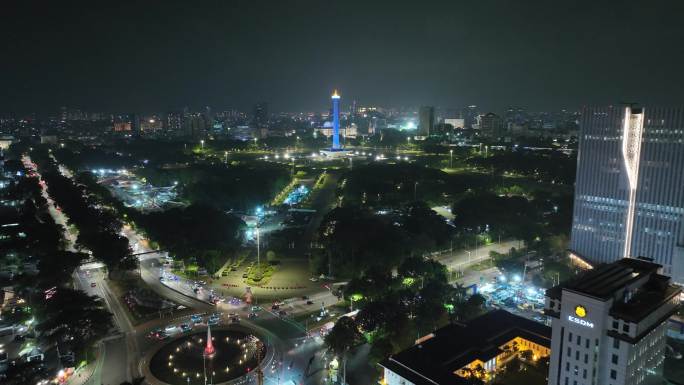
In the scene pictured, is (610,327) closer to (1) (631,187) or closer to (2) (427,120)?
(1) (631,187)

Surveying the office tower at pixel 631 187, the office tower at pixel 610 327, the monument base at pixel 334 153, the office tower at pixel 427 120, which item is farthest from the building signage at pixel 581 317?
the office tower at pixel 427 120

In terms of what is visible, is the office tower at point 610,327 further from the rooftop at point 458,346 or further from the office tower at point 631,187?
the office tower at point 631,187

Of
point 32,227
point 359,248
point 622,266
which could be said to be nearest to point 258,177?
point 32,227

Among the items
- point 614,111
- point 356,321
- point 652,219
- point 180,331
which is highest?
point 614,111

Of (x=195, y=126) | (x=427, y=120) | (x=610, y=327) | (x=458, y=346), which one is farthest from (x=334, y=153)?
(x=195, y=126)

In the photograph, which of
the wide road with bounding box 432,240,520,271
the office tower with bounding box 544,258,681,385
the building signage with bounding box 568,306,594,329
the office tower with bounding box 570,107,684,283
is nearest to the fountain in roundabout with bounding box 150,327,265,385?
the office tower with bounding box 544,258,681,385

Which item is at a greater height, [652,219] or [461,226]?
[652,219]

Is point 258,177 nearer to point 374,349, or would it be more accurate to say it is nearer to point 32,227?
point 32,227
